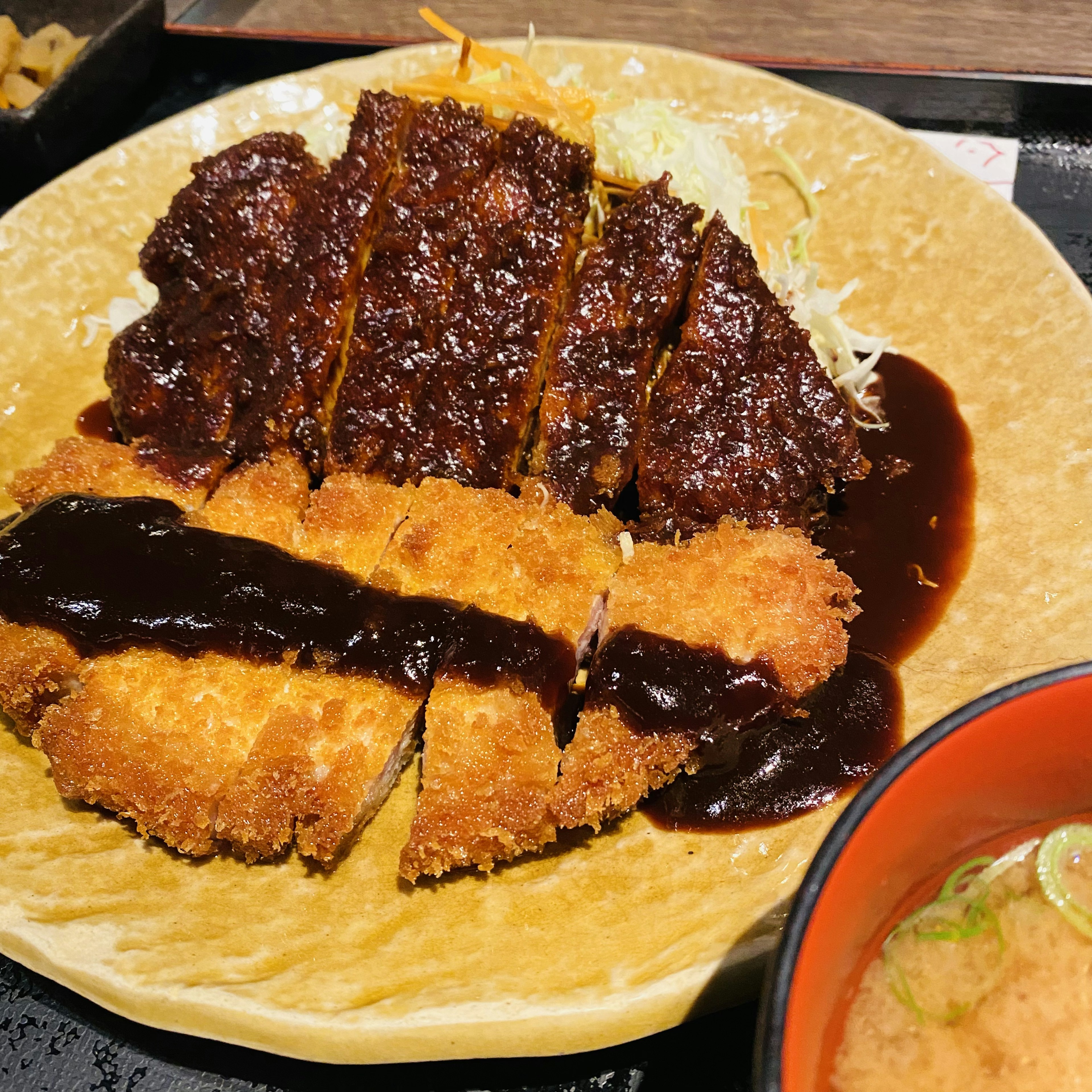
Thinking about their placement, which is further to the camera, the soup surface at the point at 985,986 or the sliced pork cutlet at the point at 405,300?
the sliced pork cutlet at the point at 405,300

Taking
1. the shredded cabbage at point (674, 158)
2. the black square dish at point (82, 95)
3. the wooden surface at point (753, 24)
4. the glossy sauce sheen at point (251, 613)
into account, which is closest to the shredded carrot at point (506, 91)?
the shredded cabbage at point (674, 158)

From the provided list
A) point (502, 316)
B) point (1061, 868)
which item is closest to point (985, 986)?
point (1061, 868)

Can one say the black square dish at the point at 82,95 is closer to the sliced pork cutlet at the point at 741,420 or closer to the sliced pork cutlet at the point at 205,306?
the sliced pork cutlet at the point at 205,306

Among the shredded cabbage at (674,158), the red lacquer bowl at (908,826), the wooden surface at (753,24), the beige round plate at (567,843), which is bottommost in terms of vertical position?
the beige round plate at (567,843)

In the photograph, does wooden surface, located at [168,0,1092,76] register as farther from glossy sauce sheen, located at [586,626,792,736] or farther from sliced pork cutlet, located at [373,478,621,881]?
glossy sauce sheen, located at [586,626,792,736]

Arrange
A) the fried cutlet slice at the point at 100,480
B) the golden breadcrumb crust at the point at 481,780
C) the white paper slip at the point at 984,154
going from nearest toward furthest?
1. the golden breadcrumb crust at the point at 481,780
2. the fried cutlet slice at the point at 100,480
3. the white paper slip at the point at 984,154

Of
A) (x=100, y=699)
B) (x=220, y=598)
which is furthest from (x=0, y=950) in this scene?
(x=220, y=598)

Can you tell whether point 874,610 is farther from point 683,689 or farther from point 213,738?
point 213,738
